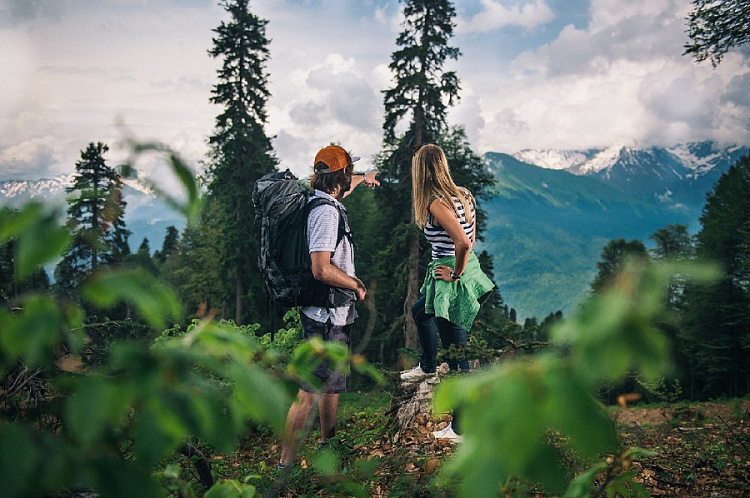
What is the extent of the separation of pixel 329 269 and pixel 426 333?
1539 mm

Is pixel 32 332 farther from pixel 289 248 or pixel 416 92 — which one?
pixel 416 92

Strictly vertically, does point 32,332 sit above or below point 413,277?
below

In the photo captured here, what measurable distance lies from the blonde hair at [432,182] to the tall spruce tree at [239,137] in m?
21.1

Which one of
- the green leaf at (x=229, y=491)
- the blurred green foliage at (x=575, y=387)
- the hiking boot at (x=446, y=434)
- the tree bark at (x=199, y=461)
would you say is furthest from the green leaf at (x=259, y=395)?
the hiking boot at (x=446, y=434)

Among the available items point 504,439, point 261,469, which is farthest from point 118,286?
point 261,469

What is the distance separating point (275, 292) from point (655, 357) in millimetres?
3315

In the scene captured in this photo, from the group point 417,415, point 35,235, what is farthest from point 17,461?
point 417,415

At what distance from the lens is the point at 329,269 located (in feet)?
11.7

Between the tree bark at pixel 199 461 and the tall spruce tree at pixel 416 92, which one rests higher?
the tall spruce tree at pixel 416 92

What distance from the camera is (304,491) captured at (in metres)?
3.10

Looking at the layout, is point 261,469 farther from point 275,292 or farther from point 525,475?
point 525,475

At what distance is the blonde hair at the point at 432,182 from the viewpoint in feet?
13.5

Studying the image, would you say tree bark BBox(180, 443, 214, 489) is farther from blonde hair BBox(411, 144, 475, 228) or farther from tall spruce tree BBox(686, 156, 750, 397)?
tall spruce tree BBox(686, 156, 750, 397)

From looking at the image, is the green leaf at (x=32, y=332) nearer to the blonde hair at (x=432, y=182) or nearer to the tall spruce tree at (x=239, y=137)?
the blonde hair at (x=432, y=182)
